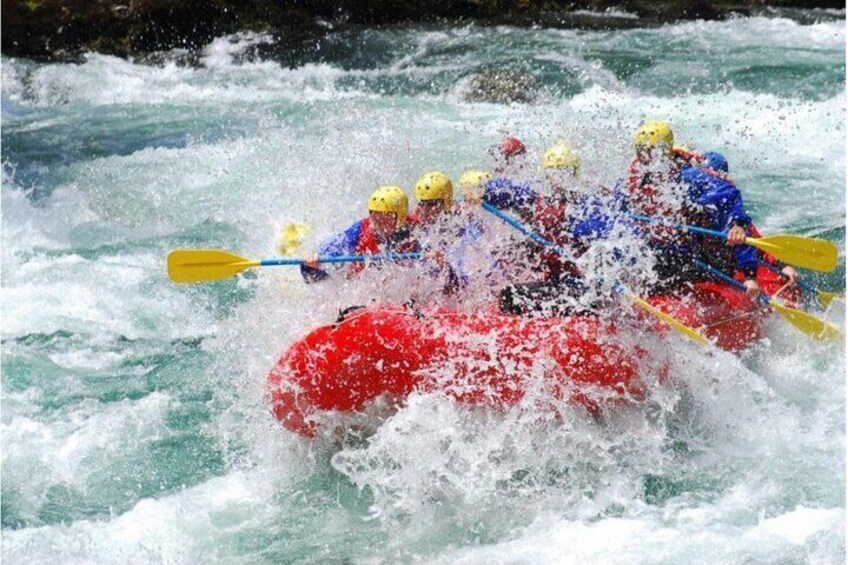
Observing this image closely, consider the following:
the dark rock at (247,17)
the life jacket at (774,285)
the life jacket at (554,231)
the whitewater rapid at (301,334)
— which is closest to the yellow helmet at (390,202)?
the whitewater rapid at (301,334)

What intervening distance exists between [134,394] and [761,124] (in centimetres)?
651

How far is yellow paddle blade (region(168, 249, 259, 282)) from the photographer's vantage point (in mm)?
5242

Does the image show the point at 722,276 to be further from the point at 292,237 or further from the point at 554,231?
the point at 292,237

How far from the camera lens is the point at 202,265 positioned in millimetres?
5273

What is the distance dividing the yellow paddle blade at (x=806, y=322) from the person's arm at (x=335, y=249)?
2.13 m

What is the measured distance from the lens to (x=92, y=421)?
5430mm

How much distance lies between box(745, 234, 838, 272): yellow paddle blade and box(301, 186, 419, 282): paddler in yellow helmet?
169 cm

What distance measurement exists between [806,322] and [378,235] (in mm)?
2237

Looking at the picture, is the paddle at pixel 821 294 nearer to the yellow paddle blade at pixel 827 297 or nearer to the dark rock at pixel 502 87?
the yellow paddle blade at pixel 827 297

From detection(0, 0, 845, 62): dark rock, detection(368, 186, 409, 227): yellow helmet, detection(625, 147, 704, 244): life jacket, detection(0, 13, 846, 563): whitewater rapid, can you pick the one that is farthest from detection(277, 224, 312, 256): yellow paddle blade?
detection(0, 0, 845, 62): dark rock

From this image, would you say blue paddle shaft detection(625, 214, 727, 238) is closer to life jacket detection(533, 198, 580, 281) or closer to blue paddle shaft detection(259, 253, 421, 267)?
life jacket detection(533, 198, 580, 281)

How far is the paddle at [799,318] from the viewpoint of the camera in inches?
203

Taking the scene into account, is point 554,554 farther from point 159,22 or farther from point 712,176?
point 159,22

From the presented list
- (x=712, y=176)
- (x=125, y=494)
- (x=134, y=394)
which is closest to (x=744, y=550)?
(x=712, y=176)
